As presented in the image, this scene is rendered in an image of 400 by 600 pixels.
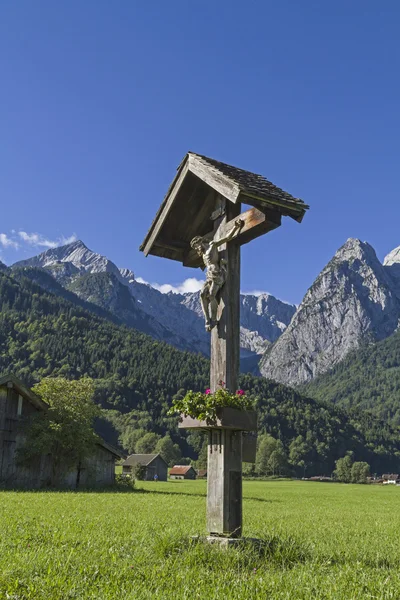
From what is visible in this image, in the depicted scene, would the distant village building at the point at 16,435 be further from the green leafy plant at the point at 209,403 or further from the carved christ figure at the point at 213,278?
the green leafy plant at the point at 209,403

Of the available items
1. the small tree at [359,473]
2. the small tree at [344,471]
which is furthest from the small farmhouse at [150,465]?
the small tree at [359,473]

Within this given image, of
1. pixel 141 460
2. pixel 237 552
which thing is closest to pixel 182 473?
pixel 141 460

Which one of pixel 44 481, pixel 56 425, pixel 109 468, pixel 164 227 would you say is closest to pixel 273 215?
pixel 164 227

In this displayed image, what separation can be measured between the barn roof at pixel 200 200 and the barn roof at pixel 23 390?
2448 cm

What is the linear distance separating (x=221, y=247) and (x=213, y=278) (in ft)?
2.20

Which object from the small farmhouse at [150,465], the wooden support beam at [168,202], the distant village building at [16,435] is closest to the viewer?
the wooden support beam at [168,202]

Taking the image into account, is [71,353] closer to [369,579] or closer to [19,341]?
[19,341]

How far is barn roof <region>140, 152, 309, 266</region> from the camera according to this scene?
833 centimetres

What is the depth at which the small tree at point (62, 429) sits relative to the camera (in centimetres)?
3275

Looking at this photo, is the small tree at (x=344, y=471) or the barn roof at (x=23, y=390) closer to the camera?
the barn roof at (x=23, y=390)

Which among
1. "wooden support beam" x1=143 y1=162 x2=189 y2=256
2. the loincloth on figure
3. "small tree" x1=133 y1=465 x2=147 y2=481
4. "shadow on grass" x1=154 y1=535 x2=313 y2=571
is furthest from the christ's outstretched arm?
"small tree" x1=133 y1=465 x2=147 y2=481

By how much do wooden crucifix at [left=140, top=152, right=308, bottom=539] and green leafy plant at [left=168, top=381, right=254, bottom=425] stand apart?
0.41 ft

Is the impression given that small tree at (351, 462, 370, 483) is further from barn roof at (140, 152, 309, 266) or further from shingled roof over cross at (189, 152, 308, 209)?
shingled roof over cross at (189, 152, 308, 209)

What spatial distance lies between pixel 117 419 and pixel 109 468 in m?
124
